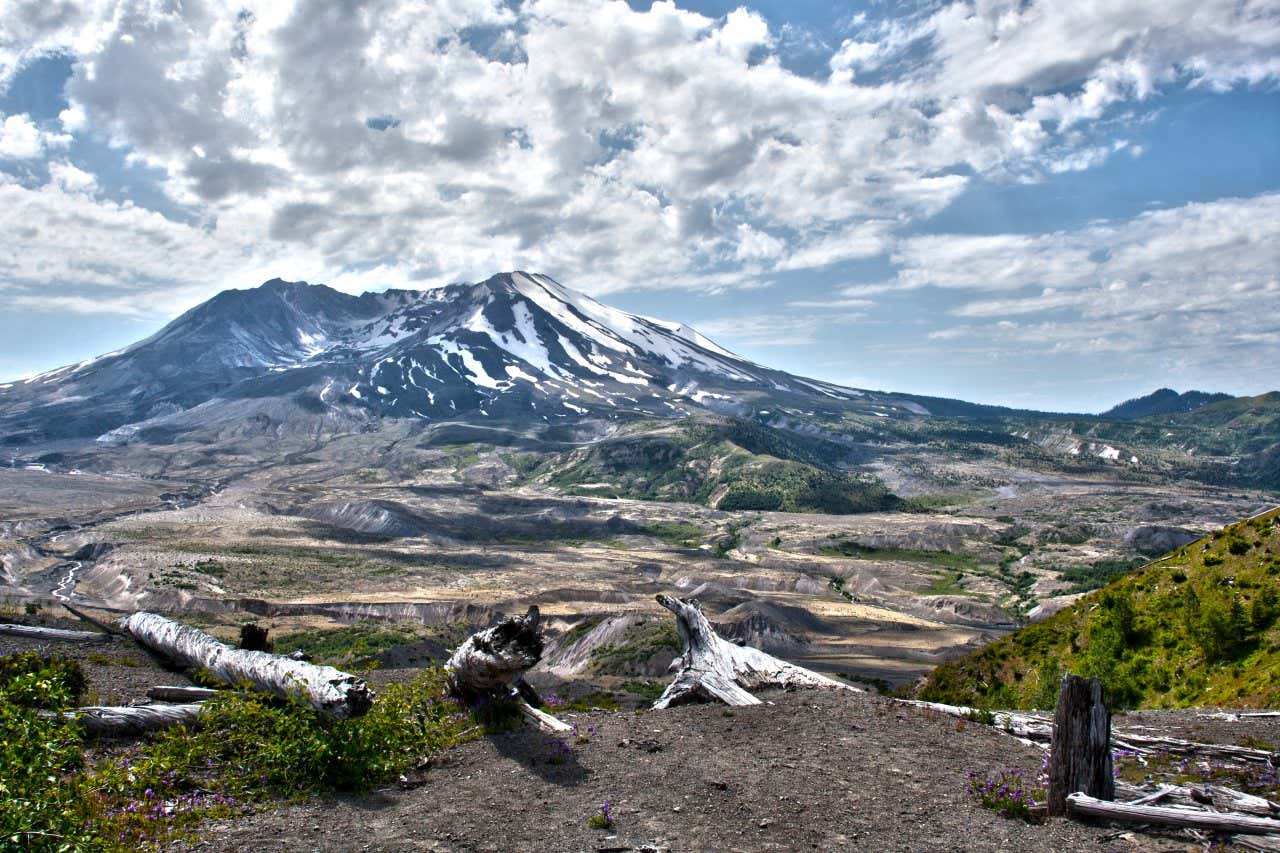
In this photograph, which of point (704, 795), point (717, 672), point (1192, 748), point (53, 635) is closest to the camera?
point (704, 795)

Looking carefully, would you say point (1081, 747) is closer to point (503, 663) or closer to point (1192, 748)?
point (1192, 748)

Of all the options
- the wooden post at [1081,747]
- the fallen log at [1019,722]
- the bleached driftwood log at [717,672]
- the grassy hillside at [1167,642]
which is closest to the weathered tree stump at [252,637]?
the bleached driftwood log at [717,672]

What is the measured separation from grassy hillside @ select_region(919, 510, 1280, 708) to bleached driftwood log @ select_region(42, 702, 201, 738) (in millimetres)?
17906

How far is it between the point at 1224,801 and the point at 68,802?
11180mm

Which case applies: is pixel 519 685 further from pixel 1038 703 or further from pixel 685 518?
pixel 685 518

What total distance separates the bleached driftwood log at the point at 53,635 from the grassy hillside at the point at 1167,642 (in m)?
22.1

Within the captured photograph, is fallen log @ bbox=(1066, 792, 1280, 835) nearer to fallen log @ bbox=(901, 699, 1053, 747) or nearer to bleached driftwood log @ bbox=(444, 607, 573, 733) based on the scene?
fallen log @ bbox=(901, 699, 1053, 747)

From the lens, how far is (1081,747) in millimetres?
8062

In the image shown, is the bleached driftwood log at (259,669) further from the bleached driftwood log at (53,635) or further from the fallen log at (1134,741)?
the fallen log at (1134,741)

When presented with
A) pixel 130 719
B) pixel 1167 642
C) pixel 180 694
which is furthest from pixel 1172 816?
pixel 1167 642

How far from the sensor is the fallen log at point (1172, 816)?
7.05 meters

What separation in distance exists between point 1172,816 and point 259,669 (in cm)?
1232

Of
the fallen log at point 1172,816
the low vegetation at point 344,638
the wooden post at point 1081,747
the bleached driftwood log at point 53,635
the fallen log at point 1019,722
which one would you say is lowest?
the low vegetation at point 344,638

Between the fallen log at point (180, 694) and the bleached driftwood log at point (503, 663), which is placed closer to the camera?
the bleached driftwood log at point (503, 663)
